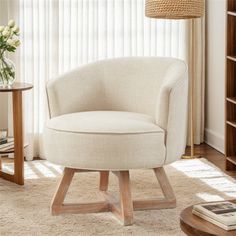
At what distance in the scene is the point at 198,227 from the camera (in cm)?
216

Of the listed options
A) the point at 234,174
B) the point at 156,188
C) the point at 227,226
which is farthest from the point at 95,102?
the point at 227,226

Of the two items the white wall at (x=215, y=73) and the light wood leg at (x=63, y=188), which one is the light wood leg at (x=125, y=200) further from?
the white wall at (x=215, y=73)

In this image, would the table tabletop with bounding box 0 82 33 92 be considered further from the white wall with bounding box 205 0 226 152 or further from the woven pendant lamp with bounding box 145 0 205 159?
the white wall with bounding box 205 0 226 152

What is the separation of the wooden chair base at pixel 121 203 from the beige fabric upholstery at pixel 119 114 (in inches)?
4.9

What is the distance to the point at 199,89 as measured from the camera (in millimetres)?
5262

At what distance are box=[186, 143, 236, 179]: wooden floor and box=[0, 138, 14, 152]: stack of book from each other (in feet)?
4.58

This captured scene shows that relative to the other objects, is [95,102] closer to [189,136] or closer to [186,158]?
[186,158]

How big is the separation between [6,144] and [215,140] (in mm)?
1677

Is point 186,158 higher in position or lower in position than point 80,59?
lower

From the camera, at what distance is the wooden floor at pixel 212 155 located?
4.56 metres

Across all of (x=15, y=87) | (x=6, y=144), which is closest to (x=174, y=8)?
(x=15, y=87)

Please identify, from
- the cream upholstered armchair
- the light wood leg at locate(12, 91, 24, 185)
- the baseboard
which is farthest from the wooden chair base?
the baseboard

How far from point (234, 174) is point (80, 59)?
1.49 meters

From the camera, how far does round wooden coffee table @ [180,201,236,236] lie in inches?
83.6
